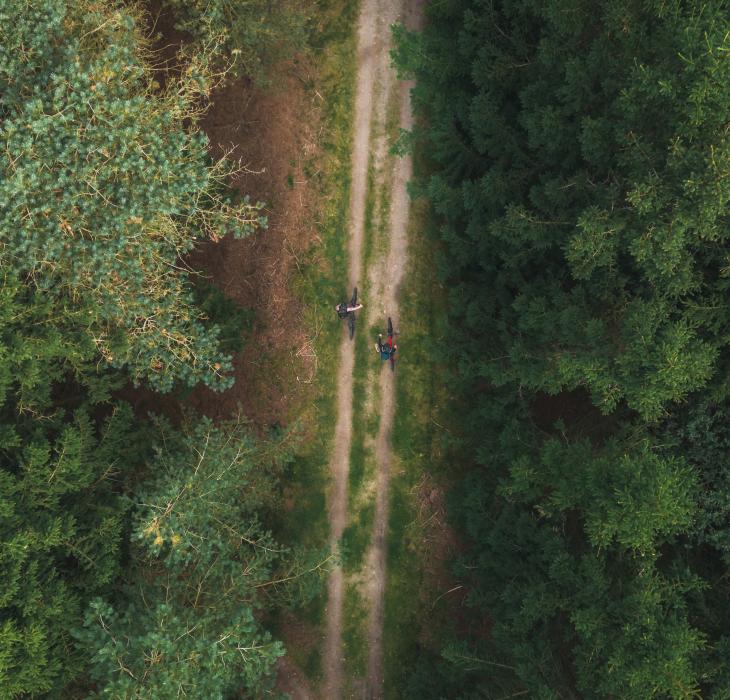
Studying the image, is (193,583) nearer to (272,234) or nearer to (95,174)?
(95,174)

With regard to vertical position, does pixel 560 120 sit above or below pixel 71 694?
above

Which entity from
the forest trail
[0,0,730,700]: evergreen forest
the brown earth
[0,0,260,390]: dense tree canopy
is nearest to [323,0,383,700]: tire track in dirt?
the forest trail

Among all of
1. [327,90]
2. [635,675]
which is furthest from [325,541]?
[327,90]

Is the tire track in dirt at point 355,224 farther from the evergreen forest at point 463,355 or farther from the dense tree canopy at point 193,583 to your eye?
the dense tree canopy at point 193,583

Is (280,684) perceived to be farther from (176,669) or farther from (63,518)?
A: (63,518)

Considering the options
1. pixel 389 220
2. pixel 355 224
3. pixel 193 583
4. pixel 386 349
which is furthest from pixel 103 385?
pixel 389 220

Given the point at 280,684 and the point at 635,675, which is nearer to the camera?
the point at 635,675

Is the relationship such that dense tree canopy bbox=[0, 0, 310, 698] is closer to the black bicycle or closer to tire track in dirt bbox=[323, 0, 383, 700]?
tire track in dirt bbox=[323, 0, 383, 700]
